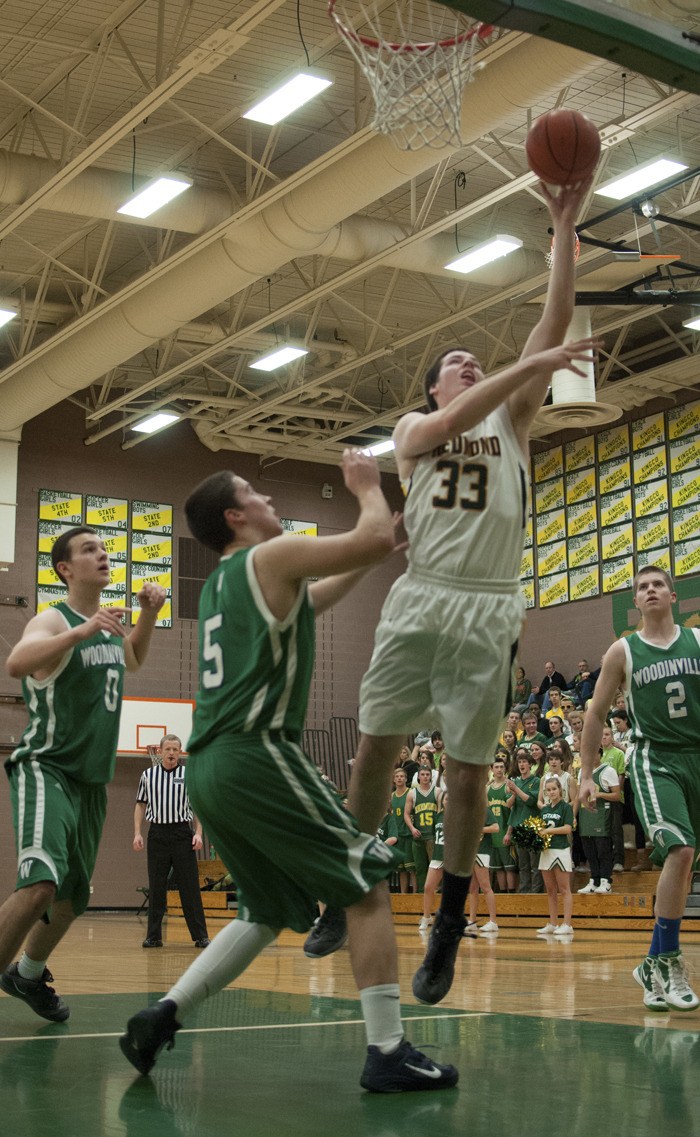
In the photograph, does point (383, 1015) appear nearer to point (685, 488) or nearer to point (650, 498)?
point (685, 488)

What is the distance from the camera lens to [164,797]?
12633 mm

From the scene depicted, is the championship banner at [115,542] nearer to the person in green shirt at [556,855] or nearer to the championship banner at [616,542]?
the championship banner at [616,542]

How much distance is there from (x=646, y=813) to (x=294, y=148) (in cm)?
1237

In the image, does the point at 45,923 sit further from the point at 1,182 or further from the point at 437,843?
the point at 1,182

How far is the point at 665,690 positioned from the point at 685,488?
16.5 metres

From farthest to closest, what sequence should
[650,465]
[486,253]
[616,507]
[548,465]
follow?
[548,465], [616,507], [650,465], [486,253]

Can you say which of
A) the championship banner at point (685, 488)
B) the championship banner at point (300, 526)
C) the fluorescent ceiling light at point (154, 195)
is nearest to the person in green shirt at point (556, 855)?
the fluorescent ceiling light at point (154, 195)

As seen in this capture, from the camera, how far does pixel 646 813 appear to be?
20.2 ft

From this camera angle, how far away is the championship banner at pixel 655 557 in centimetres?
2220

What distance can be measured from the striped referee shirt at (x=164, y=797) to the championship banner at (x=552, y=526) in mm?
13331

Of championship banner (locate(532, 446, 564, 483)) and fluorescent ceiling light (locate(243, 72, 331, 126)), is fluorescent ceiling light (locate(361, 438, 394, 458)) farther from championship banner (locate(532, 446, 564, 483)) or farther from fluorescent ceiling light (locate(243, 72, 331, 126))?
fluorescent ceiling light (locate(243, 72, 331, 126))

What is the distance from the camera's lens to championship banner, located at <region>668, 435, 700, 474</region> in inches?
873

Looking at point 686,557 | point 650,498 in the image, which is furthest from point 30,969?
point 650,498

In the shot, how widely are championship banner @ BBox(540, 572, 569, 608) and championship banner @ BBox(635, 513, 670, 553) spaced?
1875 mm
